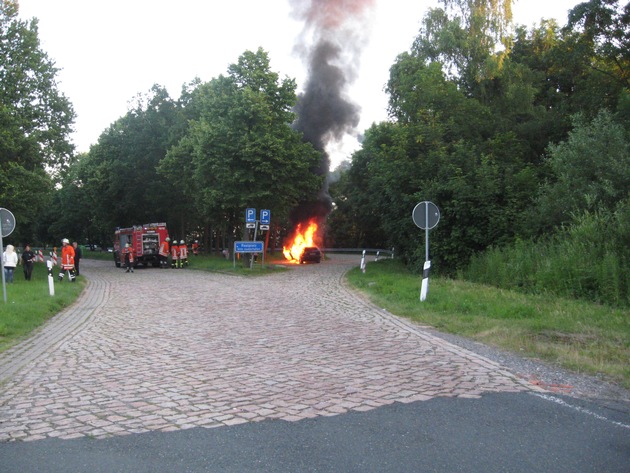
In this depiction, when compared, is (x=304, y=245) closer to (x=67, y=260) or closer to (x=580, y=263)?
(x=67, y=260)

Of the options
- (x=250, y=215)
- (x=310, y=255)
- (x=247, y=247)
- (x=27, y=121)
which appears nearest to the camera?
(x=27, y=121)

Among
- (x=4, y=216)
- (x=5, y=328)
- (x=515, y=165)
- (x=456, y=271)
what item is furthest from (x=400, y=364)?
(x=515, y=165)

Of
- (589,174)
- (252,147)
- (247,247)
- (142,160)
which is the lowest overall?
(247,247)

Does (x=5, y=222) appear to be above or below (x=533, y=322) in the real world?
above

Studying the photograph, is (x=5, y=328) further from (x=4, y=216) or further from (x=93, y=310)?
(x=4, y=216)

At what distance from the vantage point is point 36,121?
28.2 meters

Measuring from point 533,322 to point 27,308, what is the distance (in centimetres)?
1091

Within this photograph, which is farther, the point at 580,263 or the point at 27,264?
the point at 27,264

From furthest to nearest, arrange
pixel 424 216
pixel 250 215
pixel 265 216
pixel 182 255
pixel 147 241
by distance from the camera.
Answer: pixel 147 241 → pixel 182 255 → pixel 265 216 → pixel 250 215 → pixel 424 216

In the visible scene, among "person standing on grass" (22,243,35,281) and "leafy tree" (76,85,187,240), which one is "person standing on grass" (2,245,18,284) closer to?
"person standing on grass" (22,243,35,281)

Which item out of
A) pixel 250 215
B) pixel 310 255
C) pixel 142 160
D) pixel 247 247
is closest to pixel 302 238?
pixel 310 255

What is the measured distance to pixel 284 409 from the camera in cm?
553

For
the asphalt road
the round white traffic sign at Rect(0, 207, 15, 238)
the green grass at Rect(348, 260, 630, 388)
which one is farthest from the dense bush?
the round white traffic sign at Rect(0, 207, 15, 238)

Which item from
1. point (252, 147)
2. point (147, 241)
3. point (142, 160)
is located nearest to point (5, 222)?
point (252, 147)
